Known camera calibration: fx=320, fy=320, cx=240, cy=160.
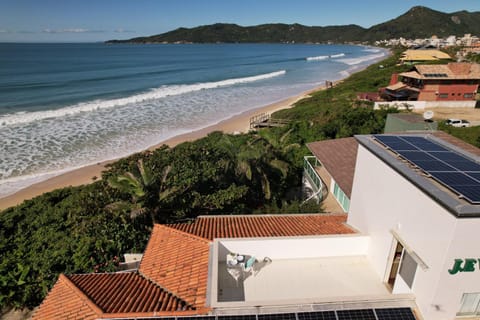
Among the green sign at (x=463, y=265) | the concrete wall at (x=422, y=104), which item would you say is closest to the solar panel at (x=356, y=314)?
the green sign at (x=463, y=265)

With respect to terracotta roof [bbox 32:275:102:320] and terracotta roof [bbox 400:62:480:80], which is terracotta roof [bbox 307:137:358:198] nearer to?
terracotta roof [bbox 32:275:102:320]

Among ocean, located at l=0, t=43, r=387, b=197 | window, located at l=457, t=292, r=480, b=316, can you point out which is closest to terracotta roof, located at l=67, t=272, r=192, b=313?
window, located at l=457, t=292, r=480, b=316

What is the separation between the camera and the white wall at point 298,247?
768 centimetres

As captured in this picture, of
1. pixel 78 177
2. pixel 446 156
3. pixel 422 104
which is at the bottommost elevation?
pixel 78 177

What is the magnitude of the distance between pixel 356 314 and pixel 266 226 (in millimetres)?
4093

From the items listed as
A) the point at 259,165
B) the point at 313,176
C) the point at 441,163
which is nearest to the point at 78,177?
the point at 259,165

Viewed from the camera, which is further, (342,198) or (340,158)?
(340,158)

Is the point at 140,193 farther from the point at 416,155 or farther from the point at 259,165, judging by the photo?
the point at 416,155

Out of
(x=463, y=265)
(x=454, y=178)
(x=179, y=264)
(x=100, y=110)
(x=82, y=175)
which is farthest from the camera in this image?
(x=100, y=110)

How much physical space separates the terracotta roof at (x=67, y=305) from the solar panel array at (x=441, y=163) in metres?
6.86

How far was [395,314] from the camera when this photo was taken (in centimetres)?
552

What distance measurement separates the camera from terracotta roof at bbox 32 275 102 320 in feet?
20.7

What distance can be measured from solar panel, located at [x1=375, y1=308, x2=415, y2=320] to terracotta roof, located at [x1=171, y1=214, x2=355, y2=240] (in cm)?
284

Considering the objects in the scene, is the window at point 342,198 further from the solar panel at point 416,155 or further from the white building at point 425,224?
the solar panel at point 416,155
